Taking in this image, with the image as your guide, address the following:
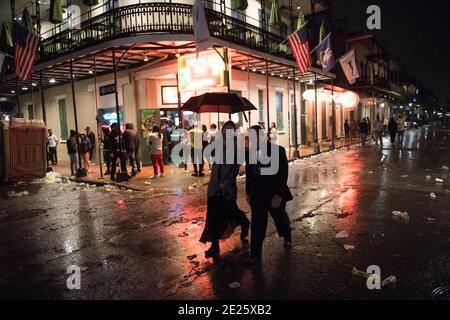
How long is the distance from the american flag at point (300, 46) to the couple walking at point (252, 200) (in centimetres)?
1043

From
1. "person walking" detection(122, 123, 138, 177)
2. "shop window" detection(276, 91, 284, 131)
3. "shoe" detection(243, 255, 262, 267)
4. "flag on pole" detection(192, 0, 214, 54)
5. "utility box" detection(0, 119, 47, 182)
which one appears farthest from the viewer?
"shop window" detection(276, 91, 284, 131)

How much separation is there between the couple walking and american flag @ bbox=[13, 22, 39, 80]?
37.5 feet

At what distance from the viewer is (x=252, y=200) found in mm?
5059

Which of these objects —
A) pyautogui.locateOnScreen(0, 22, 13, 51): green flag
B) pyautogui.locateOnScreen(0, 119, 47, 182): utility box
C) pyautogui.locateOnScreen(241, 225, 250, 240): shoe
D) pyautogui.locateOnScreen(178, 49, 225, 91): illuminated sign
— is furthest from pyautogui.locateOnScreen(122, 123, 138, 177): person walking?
pyautogui.locateOnScreen(0, 22, 13, 51): green flag

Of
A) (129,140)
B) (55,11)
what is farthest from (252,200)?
(55,11)

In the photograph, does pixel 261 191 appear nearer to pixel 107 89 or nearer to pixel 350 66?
pixel 107 89

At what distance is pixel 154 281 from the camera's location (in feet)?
14.9

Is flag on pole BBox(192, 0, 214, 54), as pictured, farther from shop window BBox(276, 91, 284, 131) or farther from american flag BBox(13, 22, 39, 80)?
shop window BBox(276, 91, 284, 131)

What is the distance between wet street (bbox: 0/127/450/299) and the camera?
432 cm

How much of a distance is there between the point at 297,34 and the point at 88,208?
34.2ft

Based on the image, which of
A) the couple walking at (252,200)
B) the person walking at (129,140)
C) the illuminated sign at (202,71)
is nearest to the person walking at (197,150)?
the illuminated sign at (202,71)
